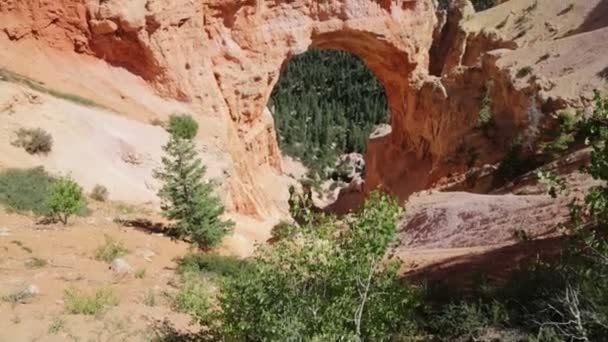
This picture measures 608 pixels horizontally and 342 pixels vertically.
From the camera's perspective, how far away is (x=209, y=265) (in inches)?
441

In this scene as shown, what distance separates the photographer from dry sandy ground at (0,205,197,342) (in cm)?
773

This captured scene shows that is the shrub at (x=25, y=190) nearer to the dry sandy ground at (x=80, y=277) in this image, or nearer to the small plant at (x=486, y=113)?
the dry sandy ground at (x=80, y=277)

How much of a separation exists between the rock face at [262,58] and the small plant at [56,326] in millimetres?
14623

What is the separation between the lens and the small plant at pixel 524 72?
23766 mm

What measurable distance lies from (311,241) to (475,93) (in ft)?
74.0

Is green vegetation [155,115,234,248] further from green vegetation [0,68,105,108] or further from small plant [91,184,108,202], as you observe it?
green vegetation [0,68,105,108]

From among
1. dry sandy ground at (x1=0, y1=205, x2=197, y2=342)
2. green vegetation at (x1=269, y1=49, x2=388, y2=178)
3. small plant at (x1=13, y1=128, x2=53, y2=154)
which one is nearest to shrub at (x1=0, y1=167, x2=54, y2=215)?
dry sandy ground at (x1=0, y1=205, x2=197, y2=342)

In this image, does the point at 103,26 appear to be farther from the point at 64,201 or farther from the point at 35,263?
the point at 35,263

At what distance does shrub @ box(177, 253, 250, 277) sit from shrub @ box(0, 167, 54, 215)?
3868 mm

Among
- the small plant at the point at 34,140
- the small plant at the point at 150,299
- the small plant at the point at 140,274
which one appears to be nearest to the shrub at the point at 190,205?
the small plant at the point at 140,274

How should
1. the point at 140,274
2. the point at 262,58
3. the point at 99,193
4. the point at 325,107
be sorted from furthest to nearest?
the point at 325,107 → the point at 262,58 → the point at 99,193 → the point at 140,274

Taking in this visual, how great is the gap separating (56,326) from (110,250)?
3.46 m

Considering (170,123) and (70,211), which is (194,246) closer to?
(70,211)

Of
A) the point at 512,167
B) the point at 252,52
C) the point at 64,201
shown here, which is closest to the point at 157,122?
the point at 252,52
